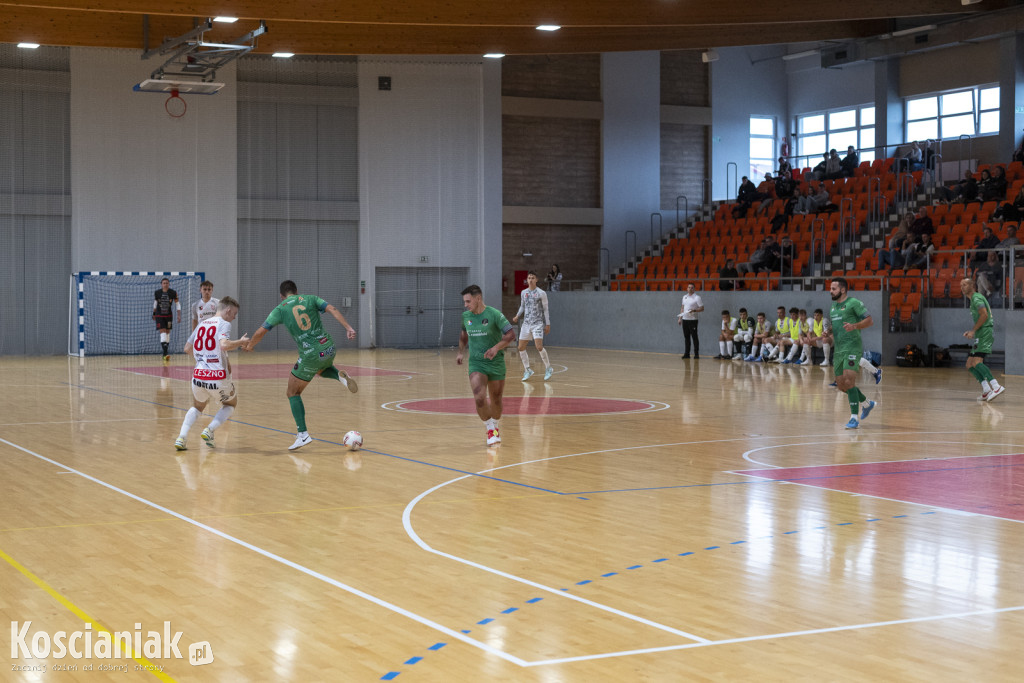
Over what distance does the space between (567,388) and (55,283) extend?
17153 mm

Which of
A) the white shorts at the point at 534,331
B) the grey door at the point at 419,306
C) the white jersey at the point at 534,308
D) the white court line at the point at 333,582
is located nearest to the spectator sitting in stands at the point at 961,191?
the white jersey at the point at 534,308

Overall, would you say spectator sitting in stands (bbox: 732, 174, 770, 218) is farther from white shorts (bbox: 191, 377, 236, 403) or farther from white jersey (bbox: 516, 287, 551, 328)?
white shorts (bbox: 191, 377, 236, 403)

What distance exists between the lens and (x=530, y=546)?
7367 mm

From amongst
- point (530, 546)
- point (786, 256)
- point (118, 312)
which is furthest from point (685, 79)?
point (530, 546)

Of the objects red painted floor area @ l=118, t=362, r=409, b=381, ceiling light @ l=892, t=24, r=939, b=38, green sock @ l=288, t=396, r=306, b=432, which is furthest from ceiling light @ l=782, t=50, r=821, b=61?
green sock @ l=288, t=396, r=306, b=432

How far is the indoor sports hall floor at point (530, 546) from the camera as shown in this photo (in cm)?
516

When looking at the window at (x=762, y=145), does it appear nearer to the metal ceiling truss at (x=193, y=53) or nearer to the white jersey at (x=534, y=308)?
the metal ceiling truss at (x=193, y=53)

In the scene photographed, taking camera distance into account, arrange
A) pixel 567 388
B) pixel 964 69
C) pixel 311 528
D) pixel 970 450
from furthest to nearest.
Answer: pixel 964 69
pixel 567 388
pixel 970 450
pixel 311 528

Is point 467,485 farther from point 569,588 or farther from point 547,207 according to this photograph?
point 547,207

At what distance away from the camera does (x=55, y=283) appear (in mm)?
30406

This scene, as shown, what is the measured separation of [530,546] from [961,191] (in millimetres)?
23396

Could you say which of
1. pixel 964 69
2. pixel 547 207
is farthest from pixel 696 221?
pixel 964 69

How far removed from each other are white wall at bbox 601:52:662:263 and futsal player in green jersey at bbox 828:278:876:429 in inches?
932

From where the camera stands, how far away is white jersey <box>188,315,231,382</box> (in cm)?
1137
